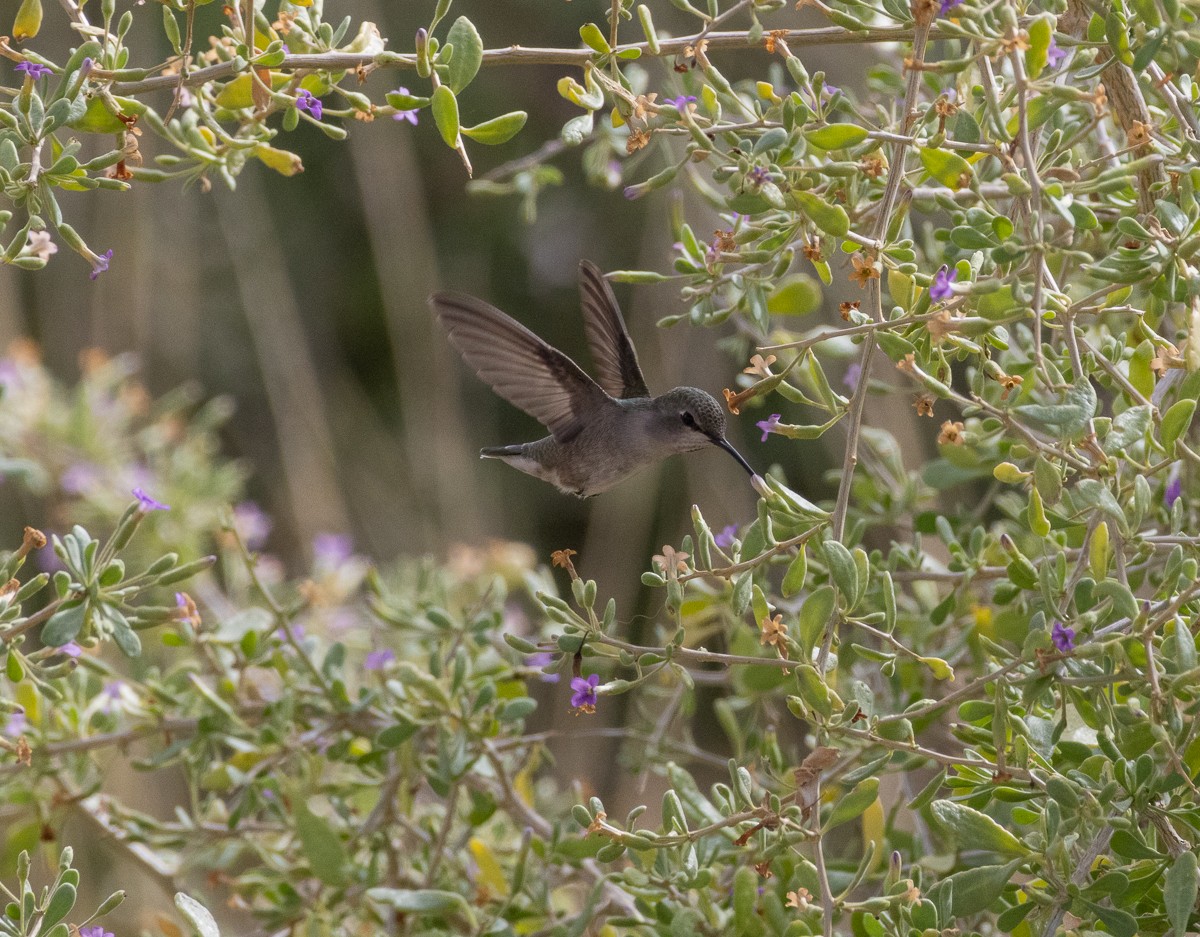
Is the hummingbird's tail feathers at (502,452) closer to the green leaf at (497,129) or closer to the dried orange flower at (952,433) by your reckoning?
the green leaf at (497,129)

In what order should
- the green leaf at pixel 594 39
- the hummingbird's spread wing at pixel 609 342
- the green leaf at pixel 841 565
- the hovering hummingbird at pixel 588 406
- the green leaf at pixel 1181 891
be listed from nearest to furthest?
the green leaf at pixel 1181 891 → the green leaf at pixel 841 565 → the green leaf at pixel 594 39 → the hovering hummingbird at pixel 588 406 → the hummingbird's spread wing at pixel 609 342

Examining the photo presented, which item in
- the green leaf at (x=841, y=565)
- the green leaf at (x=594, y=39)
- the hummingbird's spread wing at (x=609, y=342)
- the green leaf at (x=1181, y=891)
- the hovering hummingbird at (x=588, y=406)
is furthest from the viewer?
the hummingbird's spread wing at (x=609, y=342)

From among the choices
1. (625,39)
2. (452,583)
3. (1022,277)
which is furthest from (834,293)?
(1022,277)

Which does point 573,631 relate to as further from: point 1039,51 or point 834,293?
point 834,293

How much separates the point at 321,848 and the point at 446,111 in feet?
2.81

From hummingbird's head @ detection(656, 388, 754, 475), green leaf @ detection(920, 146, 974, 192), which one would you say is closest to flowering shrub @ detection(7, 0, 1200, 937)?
green leaf @ detection(920, 146, 974, 192)

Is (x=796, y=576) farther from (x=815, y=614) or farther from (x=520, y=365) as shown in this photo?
(x=520, y=365)

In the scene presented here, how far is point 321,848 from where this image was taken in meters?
1.48

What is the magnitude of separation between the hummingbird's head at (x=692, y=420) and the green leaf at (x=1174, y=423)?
2.28 feet

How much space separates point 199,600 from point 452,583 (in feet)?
1.92

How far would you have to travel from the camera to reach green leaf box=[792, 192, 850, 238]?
103 cm

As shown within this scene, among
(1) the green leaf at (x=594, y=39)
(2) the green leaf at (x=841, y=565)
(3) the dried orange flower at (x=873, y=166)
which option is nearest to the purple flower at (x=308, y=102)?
(1) the green leaf at (x=594, y=39)

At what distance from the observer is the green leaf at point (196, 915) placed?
1057 mm

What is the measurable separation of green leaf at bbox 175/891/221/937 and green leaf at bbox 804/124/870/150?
0.81 metres
